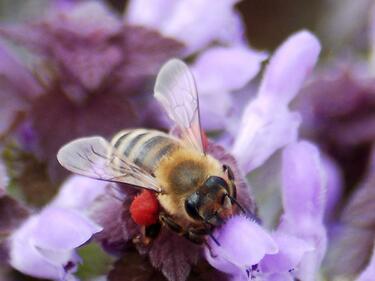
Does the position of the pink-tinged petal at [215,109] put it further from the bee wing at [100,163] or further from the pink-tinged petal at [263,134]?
the bee wing at [100,163]

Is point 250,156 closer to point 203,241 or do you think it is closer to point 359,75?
point 203,241

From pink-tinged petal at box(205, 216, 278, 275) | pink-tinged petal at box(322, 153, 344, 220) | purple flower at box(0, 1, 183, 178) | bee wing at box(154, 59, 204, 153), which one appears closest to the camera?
pink-tinged petal at box(205, 216, 278, 275)

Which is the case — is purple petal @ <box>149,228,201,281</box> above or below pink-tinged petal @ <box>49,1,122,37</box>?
below

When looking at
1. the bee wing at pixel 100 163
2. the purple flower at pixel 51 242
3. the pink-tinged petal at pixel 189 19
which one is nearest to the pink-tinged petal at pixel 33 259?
the purple flower at pixel 51 242

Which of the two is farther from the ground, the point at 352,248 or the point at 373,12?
the point at 373,12

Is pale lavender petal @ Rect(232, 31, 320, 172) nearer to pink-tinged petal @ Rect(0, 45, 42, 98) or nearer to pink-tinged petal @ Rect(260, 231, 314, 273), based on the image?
pink-tinged petal @ Rect(260, 231, 314, 273)

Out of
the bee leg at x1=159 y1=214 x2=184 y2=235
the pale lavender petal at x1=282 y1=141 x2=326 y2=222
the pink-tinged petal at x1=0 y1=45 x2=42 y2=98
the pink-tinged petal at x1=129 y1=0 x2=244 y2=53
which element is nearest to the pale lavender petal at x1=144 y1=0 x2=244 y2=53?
the pink-tinged petal at x1=129 y1=0 x2=244 y2=53

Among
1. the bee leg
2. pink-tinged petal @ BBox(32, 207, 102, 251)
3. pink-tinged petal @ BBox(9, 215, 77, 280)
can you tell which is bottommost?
pink-tinged petal @ BBox(9, 215, 77, 280)

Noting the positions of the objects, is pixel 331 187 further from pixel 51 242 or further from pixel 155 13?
pixel 51 242

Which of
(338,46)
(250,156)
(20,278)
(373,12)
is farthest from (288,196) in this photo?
(338,46)
